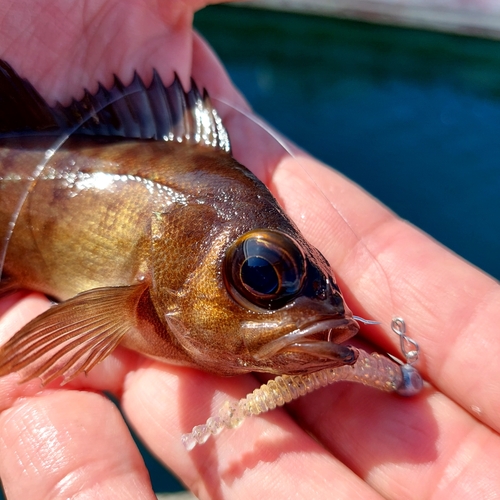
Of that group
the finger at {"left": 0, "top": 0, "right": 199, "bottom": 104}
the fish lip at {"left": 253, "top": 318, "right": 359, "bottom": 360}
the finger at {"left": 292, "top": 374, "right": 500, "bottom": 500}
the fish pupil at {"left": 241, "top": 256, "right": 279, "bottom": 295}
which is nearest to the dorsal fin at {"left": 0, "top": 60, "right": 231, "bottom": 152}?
the finger at {"left": 0, "top": 0, "right": 199, "bottom": 104}

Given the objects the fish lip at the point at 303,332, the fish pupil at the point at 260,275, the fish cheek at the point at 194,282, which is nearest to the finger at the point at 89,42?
the fish cheek at the point at 194,282

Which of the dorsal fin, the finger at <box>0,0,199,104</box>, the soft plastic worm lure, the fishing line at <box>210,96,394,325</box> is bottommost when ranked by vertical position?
the soft plastic worm lure

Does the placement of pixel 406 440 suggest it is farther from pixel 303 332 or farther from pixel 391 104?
pixel 391 104

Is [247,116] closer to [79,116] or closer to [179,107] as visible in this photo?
[179,107]

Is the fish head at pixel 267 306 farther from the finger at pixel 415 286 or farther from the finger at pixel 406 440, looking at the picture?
the finger at pixel 415 286

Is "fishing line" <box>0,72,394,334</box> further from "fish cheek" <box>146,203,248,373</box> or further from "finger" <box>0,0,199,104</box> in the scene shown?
"fish cheek" <box>146,203,248,373</box>

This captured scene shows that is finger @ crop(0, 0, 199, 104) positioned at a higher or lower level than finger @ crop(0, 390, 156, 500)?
higher

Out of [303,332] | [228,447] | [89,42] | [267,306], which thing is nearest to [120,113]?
[89,42]
